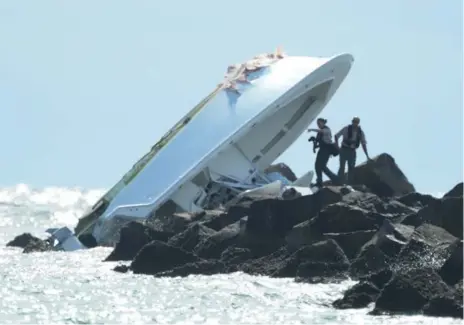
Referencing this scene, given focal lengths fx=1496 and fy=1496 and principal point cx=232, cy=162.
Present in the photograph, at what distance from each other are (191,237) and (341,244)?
366 centimetres

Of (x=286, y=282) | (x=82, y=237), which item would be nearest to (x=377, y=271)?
(x=286, y=282)

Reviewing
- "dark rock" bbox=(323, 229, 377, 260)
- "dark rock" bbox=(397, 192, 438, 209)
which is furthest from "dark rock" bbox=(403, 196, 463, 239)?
"dark rock" bbox=(397, 192, 438, 209)

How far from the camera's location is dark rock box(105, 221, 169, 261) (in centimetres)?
2514

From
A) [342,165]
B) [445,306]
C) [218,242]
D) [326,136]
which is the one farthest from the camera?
[342,165]

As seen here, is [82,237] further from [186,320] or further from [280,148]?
[186,320]

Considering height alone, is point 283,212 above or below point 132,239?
below

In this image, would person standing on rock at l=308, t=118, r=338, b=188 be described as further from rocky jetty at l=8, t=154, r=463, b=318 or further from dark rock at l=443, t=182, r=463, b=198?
dark rock at l=443, t=182, r=463, b=198

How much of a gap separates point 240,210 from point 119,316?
7.28m

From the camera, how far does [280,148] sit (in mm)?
Result: 31328

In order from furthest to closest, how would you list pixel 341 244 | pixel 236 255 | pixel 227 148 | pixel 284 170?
pixel 284 170 → pixel 227 148 → pixel 236 255 → pixel 341 244

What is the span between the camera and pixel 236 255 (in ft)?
72.6

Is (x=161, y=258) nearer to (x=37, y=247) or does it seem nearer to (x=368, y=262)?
(x=368, y=262)

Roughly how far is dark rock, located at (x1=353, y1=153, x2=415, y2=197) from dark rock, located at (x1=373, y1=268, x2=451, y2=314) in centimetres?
944

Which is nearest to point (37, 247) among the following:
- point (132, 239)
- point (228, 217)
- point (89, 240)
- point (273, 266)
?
point (89, 240)
